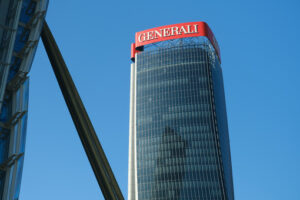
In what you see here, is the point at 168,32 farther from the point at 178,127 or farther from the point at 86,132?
the point at 86,132

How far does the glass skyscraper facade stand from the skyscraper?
4263 inches

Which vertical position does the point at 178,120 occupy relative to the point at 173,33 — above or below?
below

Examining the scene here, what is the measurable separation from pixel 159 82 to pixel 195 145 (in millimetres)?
28372

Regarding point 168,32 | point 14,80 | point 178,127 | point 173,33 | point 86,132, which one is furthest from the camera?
point 168,32

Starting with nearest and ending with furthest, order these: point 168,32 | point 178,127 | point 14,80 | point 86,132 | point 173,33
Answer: point 14,80 → point 86,132 → point 178,127 → point 173,33 → point 168,32

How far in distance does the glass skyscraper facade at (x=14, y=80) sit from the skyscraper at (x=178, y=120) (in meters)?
108

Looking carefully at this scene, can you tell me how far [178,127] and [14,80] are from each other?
114592 millimetres

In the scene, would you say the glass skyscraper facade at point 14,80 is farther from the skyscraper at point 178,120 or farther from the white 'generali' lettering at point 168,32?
the white 'generali' lettering at point 168,32

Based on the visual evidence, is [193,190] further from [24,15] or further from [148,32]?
[24,15]

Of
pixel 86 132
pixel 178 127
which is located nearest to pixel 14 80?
pixel 86 132

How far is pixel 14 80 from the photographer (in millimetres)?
27047

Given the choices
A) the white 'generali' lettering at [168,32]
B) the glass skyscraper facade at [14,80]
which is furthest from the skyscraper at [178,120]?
the glass skyscraper facade at [14,80]

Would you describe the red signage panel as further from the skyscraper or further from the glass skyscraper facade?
the glass skyscraper facade

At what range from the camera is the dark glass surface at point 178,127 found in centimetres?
13150
